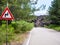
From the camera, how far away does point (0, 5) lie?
21.0 meters

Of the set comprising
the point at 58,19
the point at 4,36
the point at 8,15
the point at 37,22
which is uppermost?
the point at 8,15

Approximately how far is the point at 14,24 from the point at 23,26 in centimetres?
414

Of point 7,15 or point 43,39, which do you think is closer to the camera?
point 7,15

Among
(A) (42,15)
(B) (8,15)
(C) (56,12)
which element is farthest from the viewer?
(A) (42,15)

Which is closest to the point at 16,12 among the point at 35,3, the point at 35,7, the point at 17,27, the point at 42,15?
the point at 17,27

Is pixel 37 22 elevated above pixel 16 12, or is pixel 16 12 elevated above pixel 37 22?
pixel 16 12

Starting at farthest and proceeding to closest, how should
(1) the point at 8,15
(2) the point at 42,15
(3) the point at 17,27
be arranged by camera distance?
(2) the point at 42,15 < (3) the point at 17,27 < (1) the point at 8,15

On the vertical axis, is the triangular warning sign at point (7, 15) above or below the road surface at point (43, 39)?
above

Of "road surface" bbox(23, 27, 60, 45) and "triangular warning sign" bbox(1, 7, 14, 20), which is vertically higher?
"triangular warning sign" bbox(1, 7, 14, 20)

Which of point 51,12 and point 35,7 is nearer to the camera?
point 35,7

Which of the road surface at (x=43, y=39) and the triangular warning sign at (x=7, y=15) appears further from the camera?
the road surface at (x=43, y=39)

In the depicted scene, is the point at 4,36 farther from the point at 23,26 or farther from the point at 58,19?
the point at 58,19

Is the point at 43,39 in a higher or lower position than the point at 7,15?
lower

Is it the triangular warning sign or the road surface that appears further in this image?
the road surface
